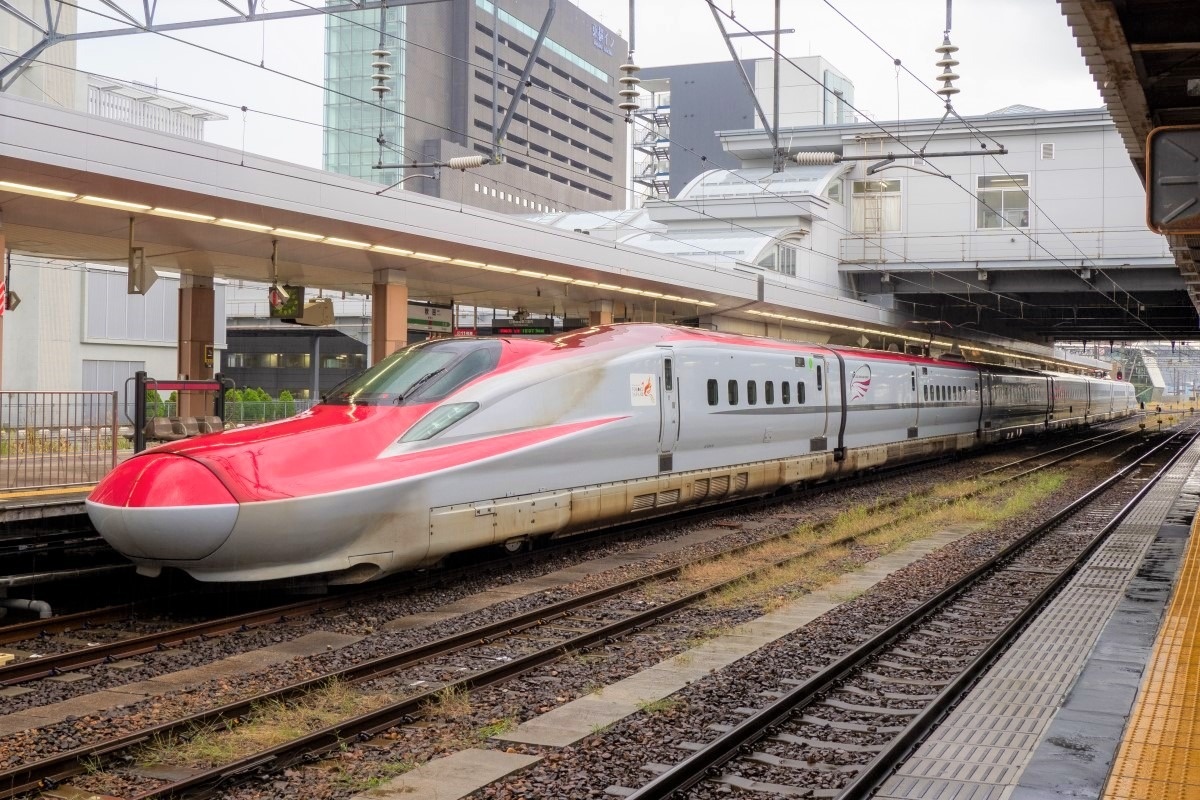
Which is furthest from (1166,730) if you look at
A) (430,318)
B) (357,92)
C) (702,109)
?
(357,92)

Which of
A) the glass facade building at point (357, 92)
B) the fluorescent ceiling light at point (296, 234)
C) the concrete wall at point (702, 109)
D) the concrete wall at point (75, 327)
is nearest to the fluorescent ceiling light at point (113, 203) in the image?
the fluorescent ceiling light at point (296, 234)

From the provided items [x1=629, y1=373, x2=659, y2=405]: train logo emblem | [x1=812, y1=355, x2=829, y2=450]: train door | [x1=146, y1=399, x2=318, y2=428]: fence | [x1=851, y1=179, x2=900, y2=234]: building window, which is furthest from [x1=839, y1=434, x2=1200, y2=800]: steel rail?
[x1=851, y1=179, x2=900, y2=234]: building window

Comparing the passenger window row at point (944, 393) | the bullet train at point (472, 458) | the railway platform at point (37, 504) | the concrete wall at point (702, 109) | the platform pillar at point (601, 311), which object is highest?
the concrete wall at point (702, 109)

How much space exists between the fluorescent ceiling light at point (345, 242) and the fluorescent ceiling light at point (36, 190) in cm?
428

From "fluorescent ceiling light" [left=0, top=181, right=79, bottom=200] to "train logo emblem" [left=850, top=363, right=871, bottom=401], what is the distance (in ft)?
48.2

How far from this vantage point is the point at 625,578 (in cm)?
1240

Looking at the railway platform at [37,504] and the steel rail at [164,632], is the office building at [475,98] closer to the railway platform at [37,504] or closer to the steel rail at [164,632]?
the railway platform at [37,504]

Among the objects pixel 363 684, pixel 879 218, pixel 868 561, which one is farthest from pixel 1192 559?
pixel 879 218

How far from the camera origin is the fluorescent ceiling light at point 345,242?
17883 mm

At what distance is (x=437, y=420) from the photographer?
11.4 m

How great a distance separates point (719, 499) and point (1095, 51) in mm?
10141

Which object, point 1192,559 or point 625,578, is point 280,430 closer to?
point 625,578

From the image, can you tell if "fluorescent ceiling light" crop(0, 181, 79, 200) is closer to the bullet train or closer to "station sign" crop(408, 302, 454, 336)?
the bullet train

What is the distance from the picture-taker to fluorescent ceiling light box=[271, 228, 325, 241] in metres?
17.0
